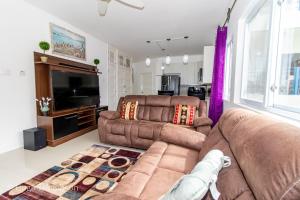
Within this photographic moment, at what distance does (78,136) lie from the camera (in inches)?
138

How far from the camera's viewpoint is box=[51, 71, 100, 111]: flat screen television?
3.12 metres

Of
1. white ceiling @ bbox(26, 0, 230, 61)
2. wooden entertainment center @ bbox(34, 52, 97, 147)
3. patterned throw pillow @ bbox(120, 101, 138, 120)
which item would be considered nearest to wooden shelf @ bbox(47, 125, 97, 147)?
wooden entertainment center @ bbox(34, 52, 97, 147)

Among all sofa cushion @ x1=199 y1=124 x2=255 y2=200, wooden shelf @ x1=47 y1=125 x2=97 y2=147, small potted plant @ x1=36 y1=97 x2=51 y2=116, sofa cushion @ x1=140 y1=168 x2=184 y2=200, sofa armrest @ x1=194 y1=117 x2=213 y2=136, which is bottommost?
wooden shelf @ x1=47 y1=125 x2=97 y2=147

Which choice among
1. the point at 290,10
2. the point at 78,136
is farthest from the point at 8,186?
the point at 290,10

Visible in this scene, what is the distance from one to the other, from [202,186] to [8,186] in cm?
210

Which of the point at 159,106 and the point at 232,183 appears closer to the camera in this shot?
the point at 232,183

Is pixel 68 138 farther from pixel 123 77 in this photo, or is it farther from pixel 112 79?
pixel 123 77

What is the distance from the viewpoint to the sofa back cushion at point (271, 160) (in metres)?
0.54

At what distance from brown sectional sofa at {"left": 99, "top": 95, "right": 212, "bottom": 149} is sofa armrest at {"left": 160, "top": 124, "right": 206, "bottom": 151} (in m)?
0.62

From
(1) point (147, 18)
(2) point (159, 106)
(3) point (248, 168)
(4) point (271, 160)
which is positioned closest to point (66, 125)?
(2) point (159, 106)

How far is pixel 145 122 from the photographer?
3.00m

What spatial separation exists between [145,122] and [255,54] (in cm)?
197

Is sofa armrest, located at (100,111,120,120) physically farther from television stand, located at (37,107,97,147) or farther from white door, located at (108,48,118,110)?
white door, located at (108,48,118,110)

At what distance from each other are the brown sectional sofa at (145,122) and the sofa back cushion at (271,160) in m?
1.74
